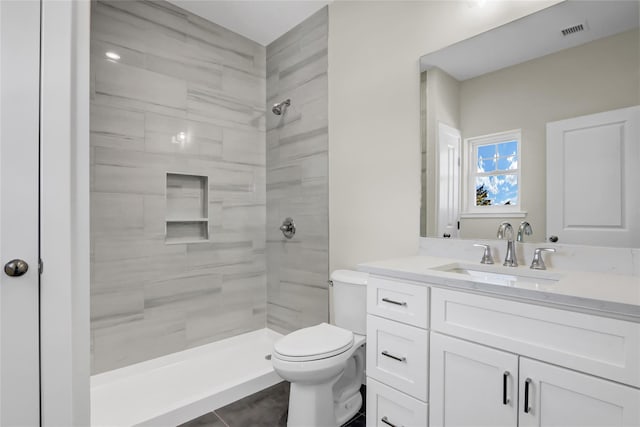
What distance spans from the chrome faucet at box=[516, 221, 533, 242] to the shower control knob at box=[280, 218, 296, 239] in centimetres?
161

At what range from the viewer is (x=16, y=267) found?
1105 mm

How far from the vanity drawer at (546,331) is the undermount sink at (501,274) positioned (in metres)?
0.12

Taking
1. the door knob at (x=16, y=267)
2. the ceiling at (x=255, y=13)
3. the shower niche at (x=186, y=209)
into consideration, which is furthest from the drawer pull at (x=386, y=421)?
the ceiling at (x=255, y=13)

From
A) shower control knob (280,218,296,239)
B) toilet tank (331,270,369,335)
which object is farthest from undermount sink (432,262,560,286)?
shower control knob (280,218,296,239)

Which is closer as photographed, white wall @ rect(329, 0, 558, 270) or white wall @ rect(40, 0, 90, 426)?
white wall @ rect(40, 0, 90, 426)

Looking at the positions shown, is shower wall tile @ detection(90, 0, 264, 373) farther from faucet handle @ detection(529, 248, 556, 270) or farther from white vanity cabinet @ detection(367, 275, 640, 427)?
faucet handle @ detection(529, 248, 556, 270)

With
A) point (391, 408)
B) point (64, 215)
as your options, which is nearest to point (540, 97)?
point (391, 408)

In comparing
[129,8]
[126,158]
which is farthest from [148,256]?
[129,8]

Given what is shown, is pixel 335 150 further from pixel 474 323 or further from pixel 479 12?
pixel 474 323

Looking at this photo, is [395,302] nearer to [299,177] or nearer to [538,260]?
[538,260]

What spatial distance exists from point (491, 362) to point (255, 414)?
4.56 ft

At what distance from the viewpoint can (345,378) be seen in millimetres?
1929

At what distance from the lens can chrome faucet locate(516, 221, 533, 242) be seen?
1.48 m

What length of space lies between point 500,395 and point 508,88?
4.38ft
